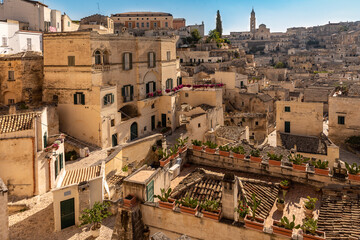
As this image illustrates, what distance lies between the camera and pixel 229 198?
1034 centimetres

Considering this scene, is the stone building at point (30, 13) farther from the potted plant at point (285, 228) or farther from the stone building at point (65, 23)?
the potted plant at point (285, 228)

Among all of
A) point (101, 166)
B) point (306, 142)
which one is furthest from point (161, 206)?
point (306, 142)

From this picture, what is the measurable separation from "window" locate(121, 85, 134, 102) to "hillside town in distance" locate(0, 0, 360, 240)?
11 centimetres

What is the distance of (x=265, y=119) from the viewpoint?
134 ft

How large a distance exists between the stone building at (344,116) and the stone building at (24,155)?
26.1 meters

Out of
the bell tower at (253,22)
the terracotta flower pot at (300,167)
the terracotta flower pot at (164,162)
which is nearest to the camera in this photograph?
the terracotta flower pot at (300,167)

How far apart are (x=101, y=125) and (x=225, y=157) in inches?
609

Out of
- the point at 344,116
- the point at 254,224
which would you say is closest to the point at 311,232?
the point at 254,224

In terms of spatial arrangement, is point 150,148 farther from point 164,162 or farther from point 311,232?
point 311,232

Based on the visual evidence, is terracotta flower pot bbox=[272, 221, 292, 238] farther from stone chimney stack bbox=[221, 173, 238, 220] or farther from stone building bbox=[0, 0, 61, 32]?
stone building bbox=[0, 0, 61, 32]

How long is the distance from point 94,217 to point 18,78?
65.8 feet

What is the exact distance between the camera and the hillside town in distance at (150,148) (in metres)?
10.9

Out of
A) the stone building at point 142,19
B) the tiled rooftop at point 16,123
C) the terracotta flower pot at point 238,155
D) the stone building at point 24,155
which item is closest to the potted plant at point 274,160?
the terracotta flower pot at point 238,155

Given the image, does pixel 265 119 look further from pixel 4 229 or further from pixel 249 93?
pixel 4 229
